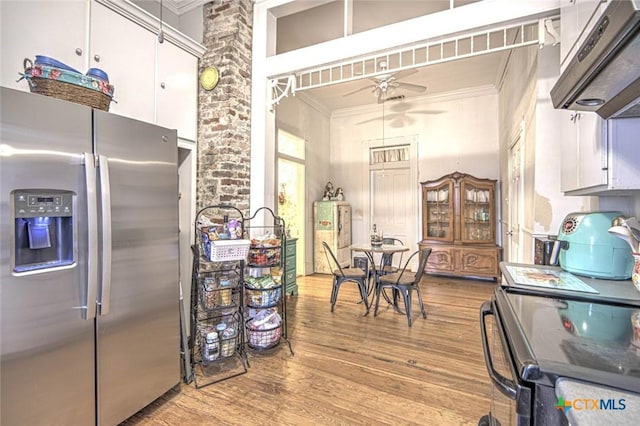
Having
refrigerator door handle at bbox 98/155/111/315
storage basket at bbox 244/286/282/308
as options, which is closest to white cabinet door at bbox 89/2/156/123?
refrigerator door handle at bbox 98/155/111/315

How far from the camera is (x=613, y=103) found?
3.91 feet

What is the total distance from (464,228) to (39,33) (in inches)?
222

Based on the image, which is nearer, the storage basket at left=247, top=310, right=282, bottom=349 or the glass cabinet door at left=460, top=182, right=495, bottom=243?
the storage basket at left=247, top=310, right=282, bottom=349

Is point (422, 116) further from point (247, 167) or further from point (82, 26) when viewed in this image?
point (82, 26)

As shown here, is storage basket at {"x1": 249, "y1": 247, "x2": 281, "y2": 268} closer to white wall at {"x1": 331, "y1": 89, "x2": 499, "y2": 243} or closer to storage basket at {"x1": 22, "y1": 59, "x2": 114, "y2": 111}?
storage basket at {"x1": 22, "y1": 59, "x2": 114, "y2": 111}

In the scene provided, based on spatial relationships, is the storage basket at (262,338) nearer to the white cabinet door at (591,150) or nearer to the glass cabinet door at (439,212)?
the white cabinet door at (591,150)

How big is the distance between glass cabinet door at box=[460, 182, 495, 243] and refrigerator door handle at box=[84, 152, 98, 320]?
5215 millimetres

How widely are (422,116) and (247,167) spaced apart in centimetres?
424

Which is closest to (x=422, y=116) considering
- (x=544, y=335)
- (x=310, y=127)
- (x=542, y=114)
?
(x=310, y=127)

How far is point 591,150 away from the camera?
1.40 metres

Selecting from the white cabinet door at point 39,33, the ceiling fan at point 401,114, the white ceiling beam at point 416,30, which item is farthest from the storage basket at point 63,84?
the ceiling fan at point 401,114

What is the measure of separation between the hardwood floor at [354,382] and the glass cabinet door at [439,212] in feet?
7.36

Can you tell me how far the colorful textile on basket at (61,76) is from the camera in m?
1.49

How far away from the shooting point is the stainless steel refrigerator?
1242mm
